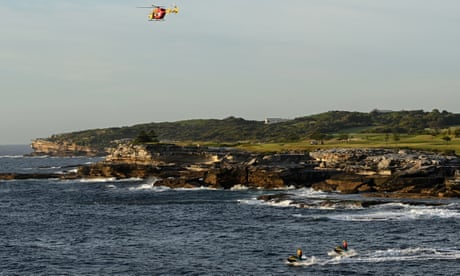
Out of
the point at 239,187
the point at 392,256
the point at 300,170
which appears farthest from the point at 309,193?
the point at 392,256

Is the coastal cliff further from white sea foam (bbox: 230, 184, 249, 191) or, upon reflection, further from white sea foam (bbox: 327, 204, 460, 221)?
white sea foam (bbox: 327, 204, 460, 221)

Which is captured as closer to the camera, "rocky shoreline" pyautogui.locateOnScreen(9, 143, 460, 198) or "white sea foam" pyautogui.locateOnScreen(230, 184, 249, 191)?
"rocky shoreline" pyautogui.locateOnScreen(9, 143, 460, 198)

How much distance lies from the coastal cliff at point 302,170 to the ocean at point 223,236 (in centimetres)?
652

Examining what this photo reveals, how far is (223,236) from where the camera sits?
65.6 meters

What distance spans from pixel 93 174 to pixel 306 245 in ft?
304

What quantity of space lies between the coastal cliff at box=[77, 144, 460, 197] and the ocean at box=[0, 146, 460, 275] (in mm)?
6519

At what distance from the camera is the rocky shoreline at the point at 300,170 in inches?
3839

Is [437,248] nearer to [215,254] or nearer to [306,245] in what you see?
[306,245]

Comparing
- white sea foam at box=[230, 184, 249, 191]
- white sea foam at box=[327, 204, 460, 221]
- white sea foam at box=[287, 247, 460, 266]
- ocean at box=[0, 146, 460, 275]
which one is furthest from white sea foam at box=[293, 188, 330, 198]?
white sea foam at box=[287, 247, 460, 266]

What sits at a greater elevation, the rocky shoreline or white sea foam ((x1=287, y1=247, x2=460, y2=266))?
the rocky shoreline

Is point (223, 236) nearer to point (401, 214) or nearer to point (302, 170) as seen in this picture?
point (401, 214)

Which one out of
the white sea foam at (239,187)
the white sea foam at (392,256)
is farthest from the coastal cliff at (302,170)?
the white sea foam at (392,256)

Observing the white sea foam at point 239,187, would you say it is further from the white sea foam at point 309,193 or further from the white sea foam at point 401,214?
the white sea foam at point 401,214

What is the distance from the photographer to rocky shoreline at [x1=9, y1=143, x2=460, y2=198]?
97500mm
